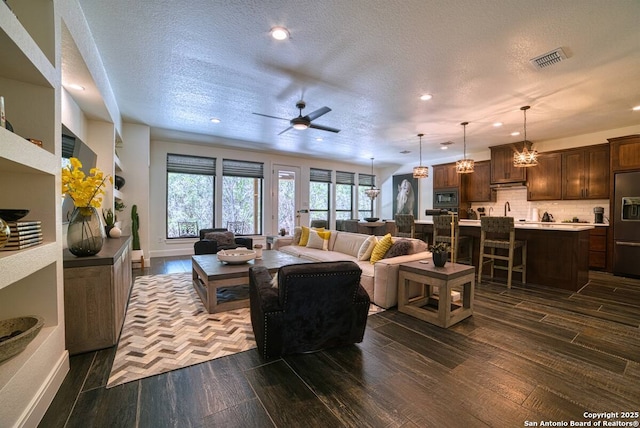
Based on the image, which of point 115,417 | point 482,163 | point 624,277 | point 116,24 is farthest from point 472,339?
point 482,163

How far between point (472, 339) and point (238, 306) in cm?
243

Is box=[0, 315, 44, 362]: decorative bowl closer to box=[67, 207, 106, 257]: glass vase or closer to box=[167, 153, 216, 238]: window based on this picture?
box=[67, 207, 106, 257]: glass vase

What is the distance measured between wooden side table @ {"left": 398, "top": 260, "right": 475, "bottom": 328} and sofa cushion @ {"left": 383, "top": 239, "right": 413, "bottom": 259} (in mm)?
336

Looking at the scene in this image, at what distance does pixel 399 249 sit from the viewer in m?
3.57

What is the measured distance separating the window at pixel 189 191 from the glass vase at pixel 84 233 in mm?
4449

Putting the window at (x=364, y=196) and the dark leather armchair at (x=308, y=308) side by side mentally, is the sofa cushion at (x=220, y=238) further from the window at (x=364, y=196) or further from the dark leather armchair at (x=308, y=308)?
the window at (x=364, y=196)

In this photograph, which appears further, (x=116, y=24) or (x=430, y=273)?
(x=430, y=273)

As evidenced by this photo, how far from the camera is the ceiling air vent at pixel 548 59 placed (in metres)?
2.73

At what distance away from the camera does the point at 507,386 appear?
1825 mm

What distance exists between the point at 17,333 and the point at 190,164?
18.7 feet

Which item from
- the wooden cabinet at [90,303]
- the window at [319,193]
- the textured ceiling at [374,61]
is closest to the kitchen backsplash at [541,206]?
the textured ceiling at [374,61]

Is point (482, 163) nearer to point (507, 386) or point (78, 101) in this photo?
point (507, 386)

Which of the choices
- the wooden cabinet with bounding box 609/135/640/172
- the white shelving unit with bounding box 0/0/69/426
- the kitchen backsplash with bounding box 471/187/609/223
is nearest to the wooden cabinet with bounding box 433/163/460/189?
the kitchen backsplash with bounding box 471/187/609/223

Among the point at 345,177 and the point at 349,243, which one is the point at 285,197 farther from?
the point at 349,243
